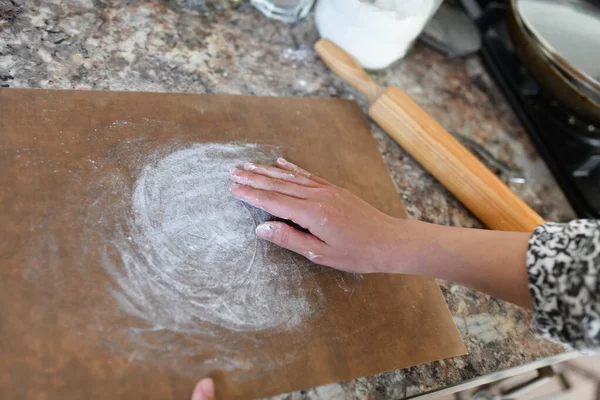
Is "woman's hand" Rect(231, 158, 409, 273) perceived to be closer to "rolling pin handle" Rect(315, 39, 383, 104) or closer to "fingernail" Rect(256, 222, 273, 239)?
"fingernail" Rect(256, 222, 273, 239)

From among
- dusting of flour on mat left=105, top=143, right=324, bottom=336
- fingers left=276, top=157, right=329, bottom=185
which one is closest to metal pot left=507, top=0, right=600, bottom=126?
fingers left=276, top=157, right=329, bottom=185

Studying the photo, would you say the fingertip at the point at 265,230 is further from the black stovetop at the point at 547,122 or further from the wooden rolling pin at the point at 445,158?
the black stovetop at the point at 547,122

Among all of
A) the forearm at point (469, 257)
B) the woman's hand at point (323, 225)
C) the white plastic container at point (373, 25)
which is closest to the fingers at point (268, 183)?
the woman's hand at point (323, 225)

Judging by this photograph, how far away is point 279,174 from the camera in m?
0.76

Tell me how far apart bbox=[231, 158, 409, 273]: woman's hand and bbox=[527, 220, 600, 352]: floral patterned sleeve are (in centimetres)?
21

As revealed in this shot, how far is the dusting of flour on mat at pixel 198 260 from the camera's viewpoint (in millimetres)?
625

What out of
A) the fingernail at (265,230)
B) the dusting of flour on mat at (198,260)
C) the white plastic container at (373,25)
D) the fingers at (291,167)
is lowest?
the dusting of flour on mat at (198,260)

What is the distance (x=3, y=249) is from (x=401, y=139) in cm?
75

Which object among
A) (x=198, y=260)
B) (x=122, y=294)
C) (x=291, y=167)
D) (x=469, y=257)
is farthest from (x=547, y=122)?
(x=122, y=294)

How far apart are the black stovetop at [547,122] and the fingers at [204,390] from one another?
968 millimetres

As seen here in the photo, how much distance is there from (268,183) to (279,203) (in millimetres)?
45

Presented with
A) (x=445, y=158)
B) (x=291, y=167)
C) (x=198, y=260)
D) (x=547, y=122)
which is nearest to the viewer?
(x=198, y=260)

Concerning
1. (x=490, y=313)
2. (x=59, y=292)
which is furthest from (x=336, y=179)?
(x=59, y=292)

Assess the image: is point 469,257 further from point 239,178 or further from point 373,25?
point 373,25
